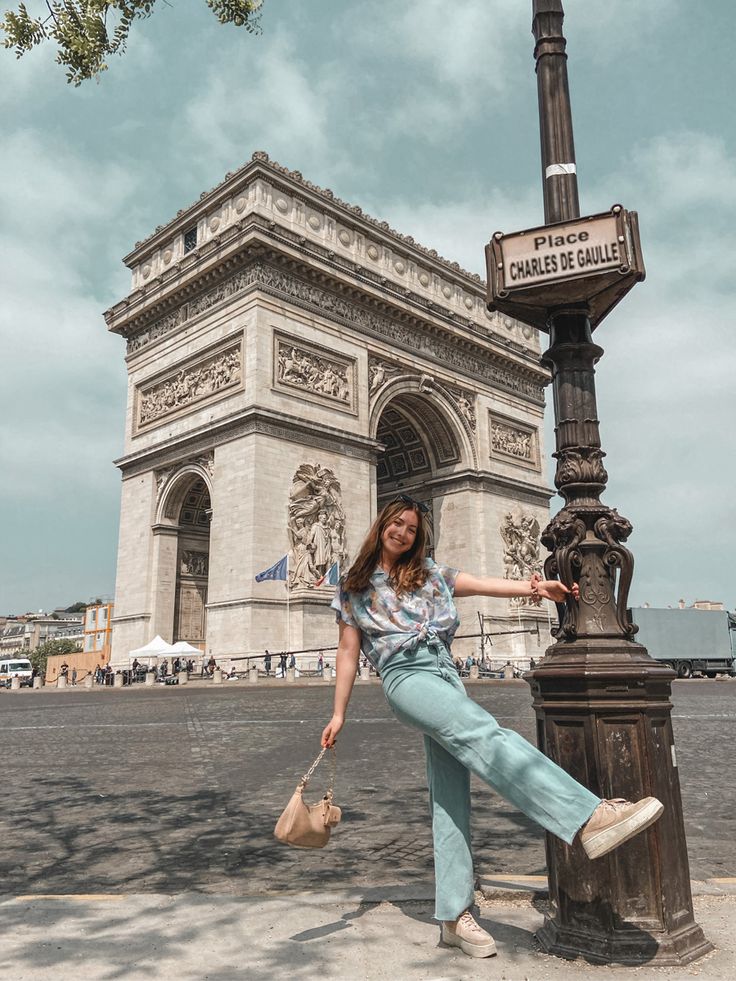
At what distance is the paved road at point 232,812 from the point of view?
3.68 m

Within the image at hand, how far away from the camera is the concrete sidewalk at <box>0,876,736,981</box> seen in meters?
2.40

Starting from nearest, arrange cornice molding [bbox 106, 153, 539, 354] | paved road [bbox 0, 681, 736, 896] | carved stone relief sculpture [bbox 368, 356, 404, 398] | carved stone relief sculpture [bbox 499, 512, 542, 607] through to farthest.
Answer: paved road [bbox 0, 681, 736, 896] → cornice molding [bbox 106, 153, 539, 354] → carved stone relief sculpture [bbox 368, 356, 404, 398] → carved stone relief sculpture [bbox 499, 512, 542, 607]

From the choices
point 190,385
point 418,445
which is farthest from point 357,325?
point 418,445

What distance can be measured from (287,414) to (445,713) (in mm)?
22409

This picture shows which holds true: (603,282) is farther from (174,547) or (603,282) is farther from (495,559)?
(495,559)

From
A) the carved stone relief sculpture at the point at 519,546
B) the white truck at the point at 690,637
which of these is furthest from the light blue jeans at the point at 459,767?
the white truck at the point at 690,637

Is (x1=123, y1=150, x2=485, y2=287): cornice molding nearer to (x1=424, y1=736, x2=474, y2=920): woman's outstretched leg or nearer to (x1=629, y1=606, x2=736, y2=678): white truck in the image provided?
(x1=629, y1=606, x2=736, y2=678): white truck

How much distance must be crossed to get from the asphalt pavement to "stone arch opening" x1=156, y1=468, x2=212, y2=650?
1884 centimetres

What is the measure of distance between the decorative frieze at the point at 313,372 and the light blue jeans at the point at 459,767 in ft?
73.9

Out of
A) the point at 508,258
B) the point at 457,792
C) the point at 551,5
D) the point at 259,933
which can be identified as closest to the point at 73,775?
the point at 259,933

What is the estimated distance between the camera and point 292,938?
2.68 m

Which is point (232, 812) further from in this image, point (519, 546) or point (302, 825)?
point (519, 546)

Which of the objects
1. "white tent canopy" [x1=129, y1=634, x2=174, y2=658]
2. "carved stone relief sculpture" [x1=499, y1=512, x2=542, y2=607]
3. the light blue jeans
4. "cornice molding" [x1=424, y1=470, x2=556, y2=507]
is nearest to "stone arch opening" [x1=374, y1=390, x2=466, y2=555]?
"cornice molding" [x1=424, y1=470, x2=556, y2=507]

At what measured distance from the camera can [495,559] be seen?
1210 inches
